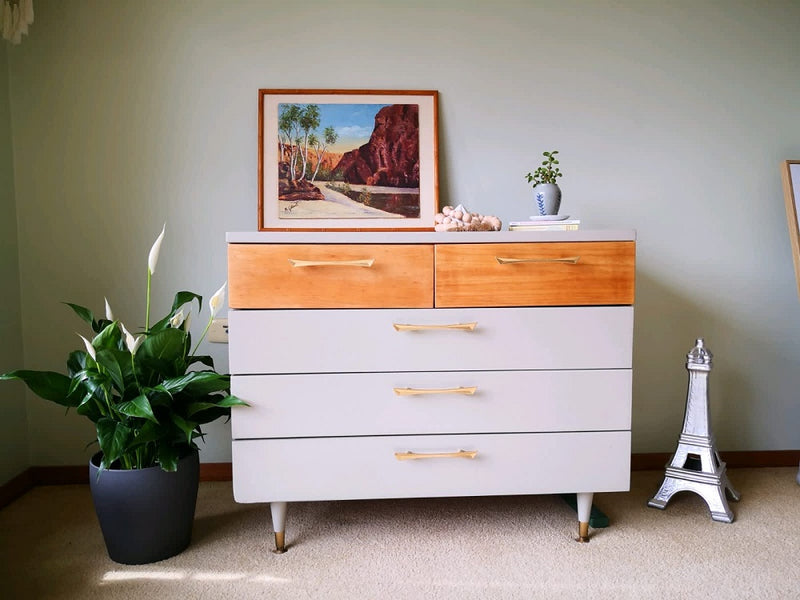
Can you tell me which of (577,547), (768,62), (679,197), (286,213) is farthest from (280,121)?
(768,62)

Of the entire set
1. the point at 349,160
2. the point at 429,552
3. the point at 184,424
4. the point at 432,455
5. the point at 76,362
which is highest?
the point at 349,160

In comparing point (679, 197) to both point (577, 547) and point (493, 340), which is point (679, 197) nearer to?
point (493, 340)

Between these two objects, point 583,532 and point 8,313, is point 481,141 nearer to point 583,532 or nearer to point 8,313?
point 583,532

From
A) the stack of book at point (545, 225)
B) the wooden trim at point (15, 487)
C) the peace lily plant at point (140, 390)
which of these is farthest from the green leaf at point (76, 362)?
the stack of book at point (545, 225)

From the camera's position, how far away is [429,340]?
4.94 feet

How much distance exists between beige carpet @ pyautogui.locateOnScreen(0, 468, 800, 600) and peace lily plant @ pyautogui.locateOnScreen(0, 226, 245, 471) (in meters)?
0.28

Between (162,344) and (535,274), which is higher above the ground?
(535,274)

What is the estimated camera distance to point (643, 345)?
2.13 m

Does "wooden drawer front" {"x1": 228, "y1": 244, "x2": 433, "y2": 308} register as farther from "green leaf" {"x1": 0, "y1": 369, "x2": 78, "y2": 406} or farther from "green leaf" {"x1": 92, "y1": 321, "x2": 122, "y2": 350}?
"green leaf" {"x1": 0, "y1": 369, "x2": 78, "y2": 406}

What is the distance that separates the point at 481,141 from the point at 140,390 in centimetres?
132

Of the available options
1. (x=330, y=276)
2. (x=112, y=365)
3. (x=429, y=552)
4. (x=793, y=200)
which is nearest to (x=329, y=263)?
(x=330, y=276)

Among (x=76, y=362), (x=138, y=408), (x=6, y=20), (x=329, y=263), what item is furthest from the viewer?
(x=6, y=20)

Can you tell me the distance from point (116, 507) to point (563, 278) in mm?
1247

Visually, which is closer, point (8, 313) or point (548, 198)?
point (548, 198)
